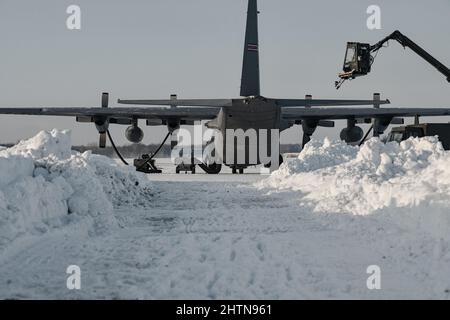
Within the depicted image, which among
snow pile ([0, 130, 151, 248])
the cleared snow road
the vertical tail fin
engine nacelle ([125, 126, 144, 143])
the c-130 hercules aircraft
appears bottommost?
the cleared snow road

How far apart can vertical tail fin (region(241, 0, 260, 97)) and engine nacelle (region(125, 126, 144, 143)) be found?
6830mm

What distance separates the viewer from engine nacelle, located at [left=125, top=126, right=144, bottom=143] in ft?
80.1

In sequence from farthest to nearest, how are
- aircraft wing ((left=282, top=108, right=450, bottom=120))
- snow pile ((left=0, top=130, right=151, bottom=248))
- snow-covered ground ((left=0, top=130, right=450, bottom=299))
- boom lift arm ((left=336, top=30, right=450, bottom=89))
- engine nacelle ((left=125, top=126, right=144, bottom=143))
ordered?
engine nacelle ((left=125, top=126, right=144, bottom=143))
aircraft wing ((left=282, top=108, right=450, bottom=120))
boom lift arm ((left=336, top=30, right=450, bottom=89))
snow pile ((left=0, top=130, right=151, bottom=248))
snow-covered ground ((left=0, top=130, right=450, bottom=299))

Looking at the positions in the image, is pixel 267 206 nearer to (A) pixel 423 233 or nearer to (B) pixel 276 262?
(A) pixel 423 233

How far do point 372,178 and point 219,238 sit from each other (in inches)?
216

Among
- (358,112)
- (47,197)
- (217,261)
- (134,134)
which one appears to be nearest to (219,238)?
(217,261)

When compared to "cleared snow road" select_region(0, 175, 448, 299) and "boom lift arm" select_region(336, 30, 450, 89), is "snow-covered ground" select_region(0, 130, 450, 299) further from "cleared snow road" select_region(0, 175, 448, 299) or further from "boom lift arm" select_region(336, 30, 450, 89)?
"boom lift arm" select_region(336, 30, 450, 89)

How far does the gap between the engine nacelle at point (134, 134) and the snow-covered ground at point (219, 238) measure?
13.0m

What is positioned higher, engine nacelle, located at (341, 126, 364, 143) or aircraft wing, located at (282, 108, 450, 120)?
aircraft wing, located at (282, 108, 450, 120)

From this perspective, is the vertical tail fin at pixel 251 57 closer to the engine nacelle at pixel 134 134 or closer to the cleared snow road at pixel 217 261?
the engine nacelle at pixel 134 134

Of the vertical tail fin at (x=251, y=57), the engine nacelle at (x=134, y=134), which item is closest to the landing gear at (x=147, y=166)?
the engine nacelle at (x=134, y=134)

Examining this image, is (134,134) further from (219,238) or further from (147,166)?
(219,238)

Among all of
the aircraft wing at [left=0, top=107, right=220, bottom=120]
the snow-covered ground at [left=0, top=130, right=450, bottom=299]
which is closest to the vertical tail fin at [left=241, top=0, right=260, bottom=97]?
the aircraft wing at [left=0, top=107, right=220, bottom=120]
